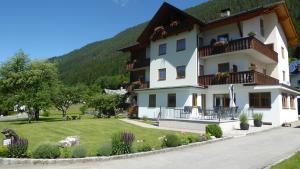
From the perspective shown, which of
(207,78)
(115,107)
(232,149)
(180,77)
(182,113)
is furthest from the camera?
(115,107)

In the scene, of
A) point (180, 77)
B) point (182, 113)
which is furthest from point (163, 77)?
point (182, 113)

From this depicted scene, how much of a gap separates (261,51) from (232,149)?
1572 centimetres

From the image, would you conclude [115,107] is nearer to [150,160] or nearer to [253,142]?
[253,142]

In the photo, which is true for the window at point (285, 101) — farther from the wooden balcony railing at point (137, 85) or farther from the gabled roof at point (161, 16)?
the wooden balcony railing at point (137, 85)

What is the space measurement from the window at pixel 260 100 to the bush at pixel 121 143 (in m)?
16.9

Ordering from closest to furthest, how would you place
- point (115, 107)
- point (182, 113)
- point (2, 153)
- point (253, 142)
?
point (2, 153)
point (253, 142)
point (182, 113)
point (115, 107)

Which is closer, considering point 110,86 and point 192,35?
point 192,35

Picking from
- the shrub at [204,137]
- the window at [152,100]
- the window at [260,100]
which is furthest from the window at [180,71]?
the shrub at [204,137]

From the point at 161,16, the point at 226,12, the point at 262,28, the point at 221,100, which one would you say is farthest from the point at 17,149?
the point at 226,12

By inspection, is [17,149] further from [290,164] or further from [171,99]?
[171,99]

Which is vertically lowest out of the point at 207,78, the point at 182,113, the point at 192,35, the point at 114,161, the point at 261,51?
the point at 114,161

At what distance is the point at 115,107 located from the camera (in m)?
35.8

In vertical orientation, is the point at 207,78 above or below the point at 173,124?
above

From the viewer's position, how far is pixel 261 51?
86.6 ft
